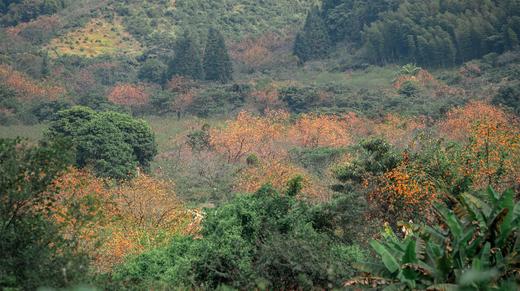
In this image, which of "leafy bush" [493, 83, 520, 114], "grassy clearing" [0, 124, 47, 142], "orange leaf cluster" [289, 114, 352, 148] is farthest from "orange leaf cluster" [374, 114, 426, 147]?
"grassy clearing" [0, 124, 47, 142]

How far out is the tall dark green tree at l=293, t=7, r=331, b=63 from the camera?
81.4m

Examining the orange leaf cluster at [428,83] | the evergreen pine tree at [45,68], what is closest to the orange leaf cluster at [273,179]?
the orange leaf cluster at [428,83]

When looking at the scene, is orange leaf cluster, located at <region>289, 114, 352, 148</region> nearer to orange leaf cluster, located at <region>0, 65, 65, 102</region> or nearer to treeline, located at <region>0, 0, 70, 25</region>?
orange leaf cluster, located at <region>0, 65, 65, 102</region>

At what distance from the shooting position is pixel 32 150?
1301 cm

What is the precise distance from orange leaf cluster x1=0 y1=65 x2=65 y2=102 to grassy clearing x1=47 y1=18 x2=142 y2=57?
18.7m

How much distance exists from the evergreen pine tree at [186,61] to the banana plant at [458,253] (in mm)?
63182

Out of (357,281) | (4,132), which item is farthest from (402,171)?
(4,132)

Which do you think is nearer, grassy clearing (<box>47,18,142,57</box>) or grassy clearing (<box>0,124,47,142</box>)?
grassy clearing (<box>0,124,47,142</box>)

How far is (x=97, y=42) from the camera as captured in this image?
86.2 m

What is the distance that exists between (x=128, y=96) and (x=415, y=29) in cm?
3034

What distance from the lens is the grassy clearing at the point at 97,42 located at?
8400 cm

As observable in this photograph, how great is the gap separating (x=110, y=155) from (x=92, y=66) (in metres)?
43.2

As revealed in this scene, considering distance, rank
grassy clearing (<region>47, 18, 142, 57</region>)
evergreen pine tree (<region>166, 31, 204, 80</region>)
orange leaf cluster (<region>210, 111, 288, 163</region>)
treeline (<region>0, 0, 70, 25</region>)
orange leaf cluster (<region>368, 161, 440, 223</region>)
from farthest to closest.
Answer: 1. treeline (<region>0, 0, 70, 25</region>)
2. grassy clearing (<region>47, 18, 142, 57</region>)
3. evergreen pine tree (<region>166, 31, 204, 80</region>)
4. orange leaf cluster (<region>210, 111, 288, 163</region>)
5. orange leaf cluster (<region>368, 161, 440, 223</region>)

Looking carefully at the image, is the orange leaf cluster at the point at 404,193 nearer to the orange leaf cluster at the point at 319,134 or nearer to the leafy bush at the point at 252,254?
the leafy bush at the point at 252,254
